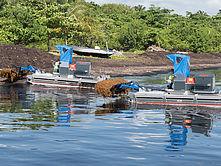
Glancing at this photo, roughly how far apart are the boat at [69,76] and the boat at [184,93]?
865 cm

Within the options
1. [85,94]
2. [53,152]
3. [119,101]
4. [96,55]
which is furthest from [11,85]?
[96,55]

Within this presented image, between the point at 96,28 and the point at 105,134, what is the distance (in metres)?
58.4

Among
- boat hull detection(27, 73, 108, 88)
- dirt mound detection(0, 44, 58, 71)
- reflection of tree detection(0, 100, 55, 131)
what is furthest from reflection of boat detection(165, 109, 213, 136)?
dirt mound detection(0, 44, 58, 71)

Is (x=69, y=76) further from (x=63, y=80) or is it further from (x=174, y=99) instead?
(x=174, y=99)

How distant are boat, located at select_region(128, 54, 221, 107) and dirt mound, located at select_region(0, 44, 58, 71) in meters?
24.4

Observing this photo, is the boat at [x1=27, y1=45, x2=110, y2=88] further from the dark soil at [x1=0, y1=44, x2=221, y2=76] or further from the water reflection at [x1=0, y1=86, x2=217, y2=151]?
the dark soil at [x1=0, y1=44, x2=221, y2=76]

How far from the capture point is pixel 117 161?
10.1 meters

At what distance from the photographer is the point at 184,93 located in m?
23.0

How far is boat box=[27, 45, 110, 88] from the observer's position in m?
32.2

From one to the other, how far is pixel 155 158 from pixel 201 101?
12862mm

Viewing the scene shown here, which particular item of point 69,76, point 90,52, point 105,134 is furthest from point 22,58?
point 105,134

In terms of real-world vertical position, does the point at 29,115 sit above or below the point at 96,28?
below

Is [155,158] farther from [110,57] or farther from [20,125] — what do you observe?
[110,57]

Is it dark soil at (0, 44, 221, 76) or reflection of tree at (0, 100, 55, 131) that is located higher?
dark soil at (0, 44, 221, 76)
